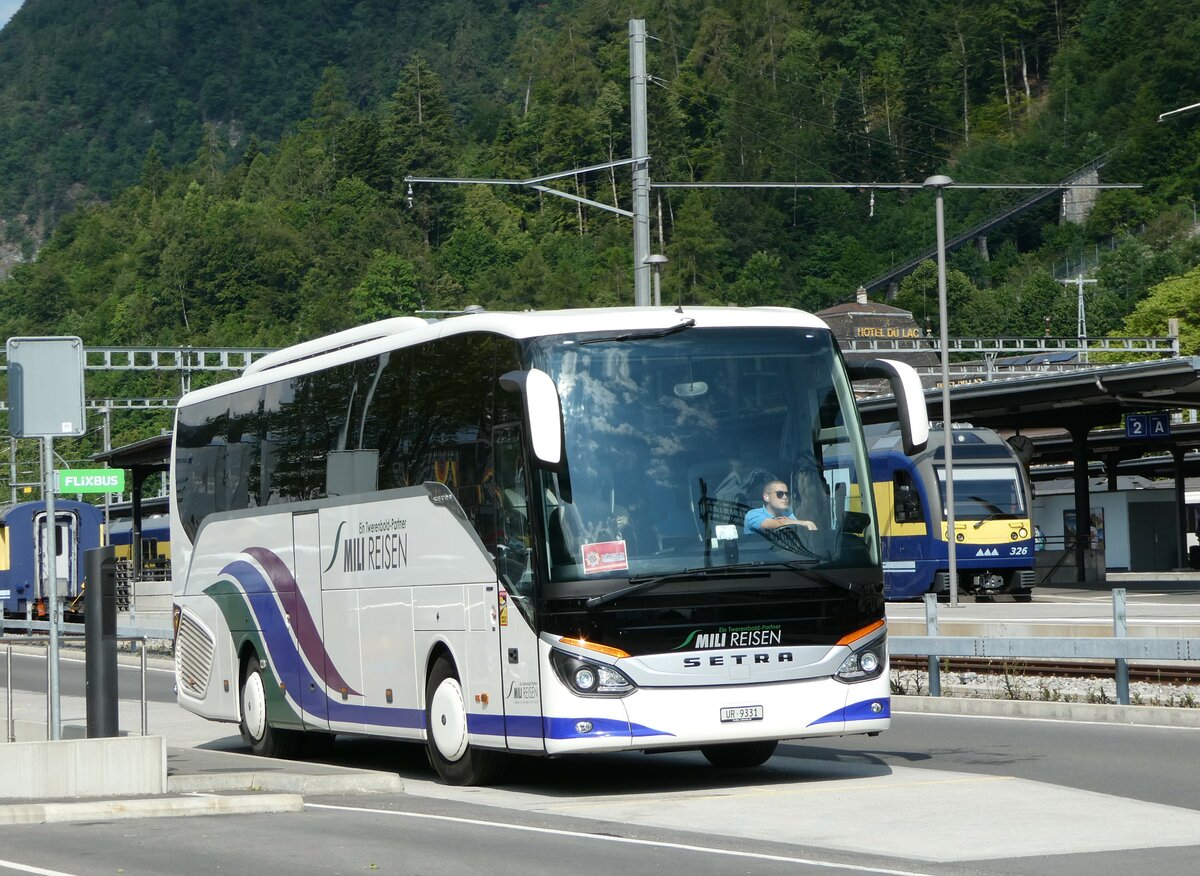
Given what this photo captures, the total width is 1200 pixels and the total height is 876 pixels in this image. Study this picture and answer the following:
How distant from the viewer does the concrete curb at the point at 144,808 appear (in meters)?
12.6

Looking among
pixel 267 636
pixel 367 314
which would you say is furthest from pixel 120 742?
pixel 367 314

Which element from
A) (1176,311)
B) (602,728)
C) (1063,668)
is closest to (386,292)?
(1176,311)

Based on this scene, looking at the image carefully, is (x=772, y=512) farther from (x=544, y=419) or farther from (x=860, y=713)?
(x=544, y=419)

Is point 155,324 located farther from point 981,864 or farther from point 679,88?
point 981,864

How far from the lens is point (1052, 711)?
18.7 metres

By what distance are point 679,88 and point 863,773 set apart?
156 metres

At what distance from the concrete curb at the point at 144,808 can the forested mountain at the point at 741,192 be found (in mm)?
118662

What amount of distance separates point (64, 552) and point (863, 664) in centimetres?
4432

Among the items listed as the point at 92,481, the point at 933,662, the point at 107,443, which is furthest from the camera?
the point at 107,443

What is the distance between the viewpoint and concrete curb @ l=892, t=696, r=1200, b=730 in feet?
57.1

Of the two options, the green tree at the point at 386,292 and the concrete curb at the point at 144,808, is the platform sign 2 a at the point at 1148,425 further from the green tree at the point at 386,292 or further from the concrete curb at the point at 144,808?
the green tree at the point at 386,292

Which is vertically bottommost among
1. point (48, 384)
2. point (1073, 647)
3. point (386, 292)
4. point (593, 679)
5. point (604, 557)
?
point (1073, 647)

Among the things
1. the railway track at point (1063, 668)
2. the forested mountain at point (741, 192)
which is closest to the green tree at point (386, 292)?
the forested mountain at point (741, 192)

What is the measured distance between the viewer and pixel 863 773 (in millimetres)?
14211
